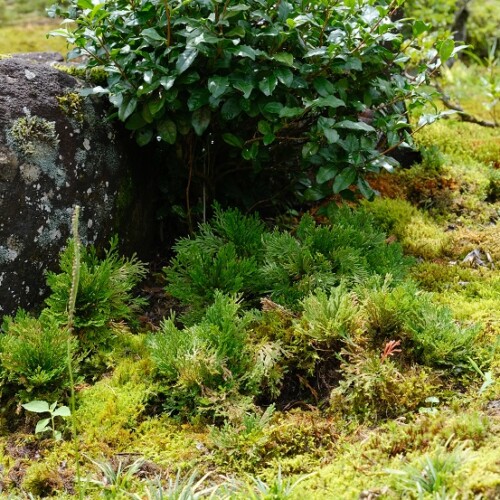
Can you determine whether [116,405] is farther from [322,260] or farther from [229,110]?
[229,110]

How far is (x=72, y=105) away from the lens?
12.3 ft

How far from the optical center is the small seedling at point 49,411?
260 centimetres

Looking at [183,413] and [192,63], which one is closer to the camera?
[183,413]

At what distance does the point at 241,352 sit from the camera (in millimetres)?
2994

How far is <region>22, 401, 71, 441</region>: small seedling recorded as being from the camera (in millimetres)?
2598

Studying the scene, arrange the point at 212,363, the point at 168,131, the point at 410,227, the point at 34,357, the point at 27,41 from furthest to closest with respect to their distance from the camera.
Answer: the point at 27,41, the point at 410,227, the point at 168,131, the point at 34,357, the point at 212,363

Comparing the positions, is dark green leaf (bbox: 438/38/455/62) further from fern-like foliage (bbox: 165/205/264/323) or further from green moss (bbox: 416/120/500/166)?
fern-like foliage (bbox: 165/205/264/323)

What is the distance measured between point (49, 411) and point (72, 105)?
195cm

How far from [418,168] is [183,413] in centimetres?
338

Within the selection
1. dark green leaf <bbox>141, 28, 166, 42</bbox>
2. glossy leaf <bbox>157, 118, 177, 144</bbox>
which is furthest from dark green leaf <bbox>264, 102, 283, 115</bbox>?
dark green leaf <bbox>141, 28, 166, 42</bbox>

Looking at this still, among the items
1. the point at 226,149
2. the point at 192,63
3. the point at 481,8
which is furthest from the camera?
the point at 481,8

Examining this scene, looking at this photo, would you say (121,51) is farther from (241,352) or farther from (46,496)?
(46,496)

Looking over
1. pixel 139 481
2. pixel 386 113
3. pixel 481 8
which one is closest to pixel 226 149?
pixel 386 113

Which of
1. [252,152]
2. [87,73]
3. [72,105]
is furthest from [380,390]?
[87,73]
